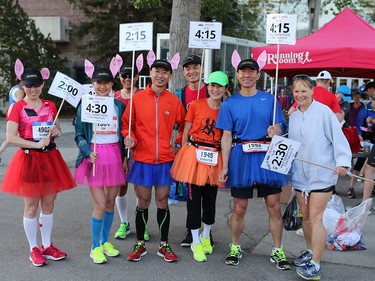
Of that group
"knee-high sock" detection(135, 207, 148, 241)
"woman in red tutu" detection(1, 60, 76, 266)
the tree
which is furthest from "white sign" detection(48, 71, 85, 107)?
the tree

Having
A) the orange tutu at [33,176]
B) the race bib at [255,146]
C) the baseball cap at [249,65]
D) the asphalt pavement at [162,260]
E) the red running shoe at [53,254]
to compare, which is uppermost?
the baseball cap at [249,65]

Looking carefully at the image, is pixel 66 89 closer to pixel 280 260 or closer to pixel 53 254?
pixel 53 254

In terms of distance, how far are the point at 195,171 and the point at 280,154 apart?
2.94ft

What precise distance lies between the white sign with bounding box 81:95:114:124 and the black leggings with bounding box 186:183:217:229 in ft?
3.61

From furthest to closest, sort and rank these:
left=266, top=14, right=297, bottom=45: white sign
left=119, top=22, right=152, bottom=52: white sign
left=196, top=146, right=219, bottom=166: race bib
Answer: left=119, top=22, right=152, bottom=52: white sign → left=266, top=14, right=297, bottom=45: white sign → left=196, top=146, right=219, bottom=166: race bib

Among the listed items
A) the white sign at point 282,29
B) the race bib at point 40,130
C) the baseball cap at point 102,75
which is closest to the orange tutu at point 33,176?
the race bib at point 40,130

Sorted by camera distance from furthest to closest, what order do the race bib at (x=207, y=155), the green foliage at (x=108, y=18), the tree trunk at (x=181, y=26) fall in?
the green foliage at (x=108, y=18), the tree trunk at (x=181, y=26), the race bib at (x=207, y=155)

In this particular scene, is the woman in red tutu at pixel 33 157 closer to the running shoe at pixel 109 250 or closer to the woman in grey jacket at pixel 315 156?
the running shoe at pixel 109 250

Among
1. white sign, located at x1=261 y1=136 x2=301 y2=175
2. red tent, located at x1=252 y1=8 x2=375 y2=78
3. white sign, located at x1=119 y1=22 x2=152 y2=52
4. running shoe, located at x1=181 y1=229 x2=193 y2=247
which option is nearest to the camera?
white sign, located at x1=261 y1=136 x2=301 y2=175

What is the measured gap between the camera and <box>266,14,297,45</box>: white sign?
15.6ft

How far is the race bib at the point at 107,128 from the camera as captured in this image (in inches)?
173

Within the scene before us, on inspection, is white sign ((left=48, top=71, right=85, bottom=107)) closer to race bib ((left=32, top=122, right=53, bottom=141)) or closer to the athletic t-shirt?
race bib ((left=32, top=122, right=53, bottom=141))

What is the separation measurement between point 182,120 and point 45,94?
59.8 feet

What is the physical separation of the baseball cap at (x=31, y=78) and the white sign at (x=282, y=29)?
242 cm
